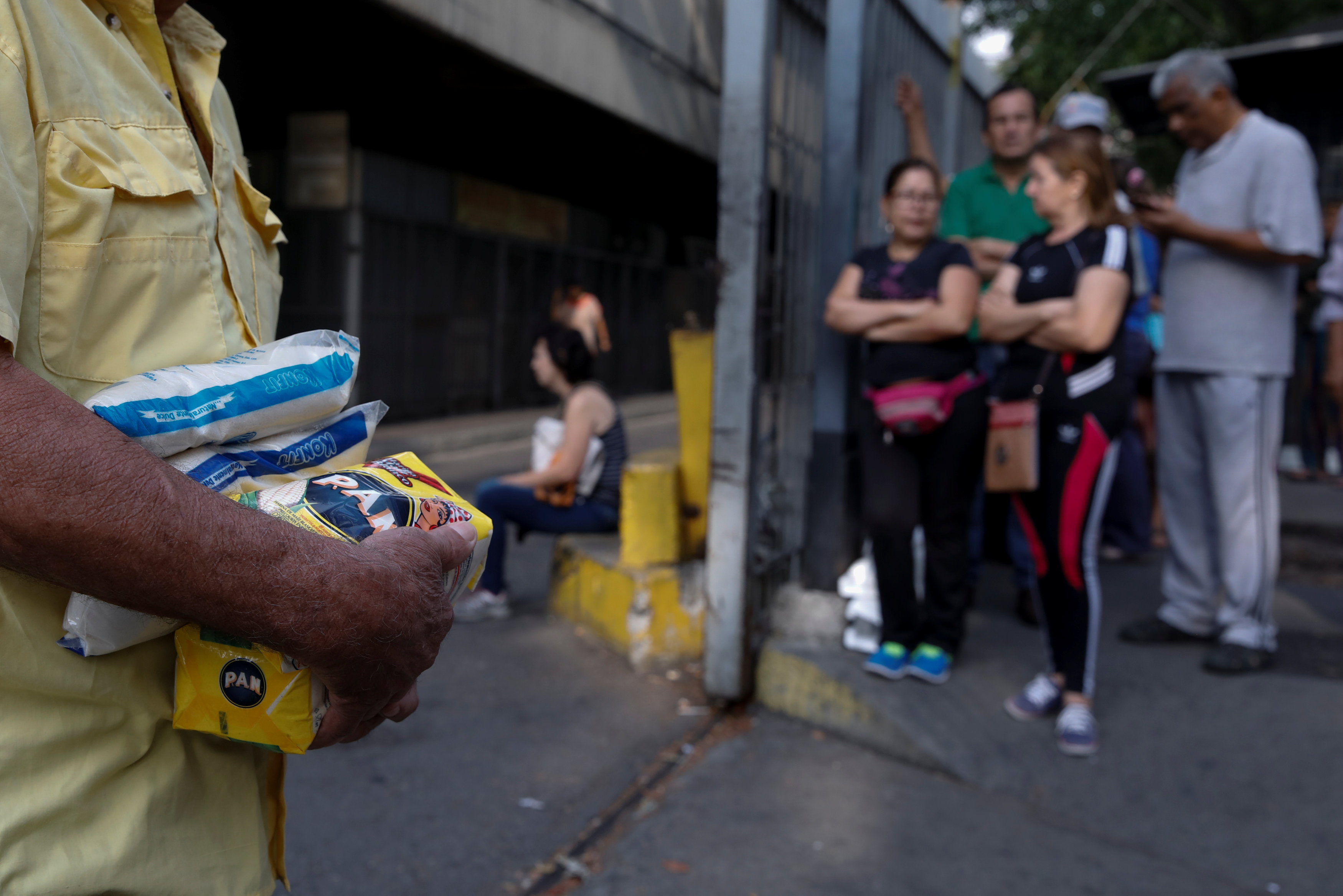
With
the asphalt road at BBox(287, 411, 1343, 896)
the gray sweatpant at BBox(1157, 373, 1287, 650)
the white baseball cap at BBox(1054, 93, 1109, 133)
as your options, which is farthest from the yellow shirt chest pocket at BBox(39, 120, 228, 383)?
the white baseball cap at BBox(1054, 93, 1109, 133)

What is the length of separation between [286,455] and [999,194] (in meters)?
3.94

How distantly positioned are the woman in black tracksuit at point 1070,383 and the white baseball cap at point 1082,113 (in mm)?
1083

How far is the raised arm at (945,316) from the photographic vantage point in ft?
11.8

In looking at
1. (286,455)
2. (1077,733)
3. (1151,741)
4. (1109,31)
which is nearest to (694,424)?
(1077,733)

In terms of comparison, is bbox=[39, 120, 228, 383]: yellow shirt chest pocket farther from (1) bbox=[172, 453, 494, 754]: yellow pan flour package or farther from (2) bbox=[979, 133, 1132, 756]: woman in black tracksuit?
(2) bbox=[979, 133, 1132, 756]: woman in black tracksuit

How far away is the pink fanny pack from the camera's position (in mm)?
3580

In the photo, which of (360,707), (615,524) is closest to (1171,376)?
(615,524)

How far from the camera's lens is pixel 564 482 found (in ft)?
16.5

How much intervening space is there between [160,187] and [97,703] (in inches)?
20.5

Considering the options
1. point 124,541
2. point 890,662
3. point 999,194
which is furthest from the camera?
point 999,194

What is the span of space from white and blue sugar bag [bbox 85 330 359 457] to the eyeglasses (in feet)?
9.25

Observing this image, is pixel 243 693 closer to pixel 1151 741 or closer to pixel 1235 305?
pixel 1151 741

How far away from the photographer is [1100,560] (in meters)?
5.57

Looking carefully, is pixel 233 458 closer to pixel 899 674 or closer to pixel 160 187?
pixel 160 187
